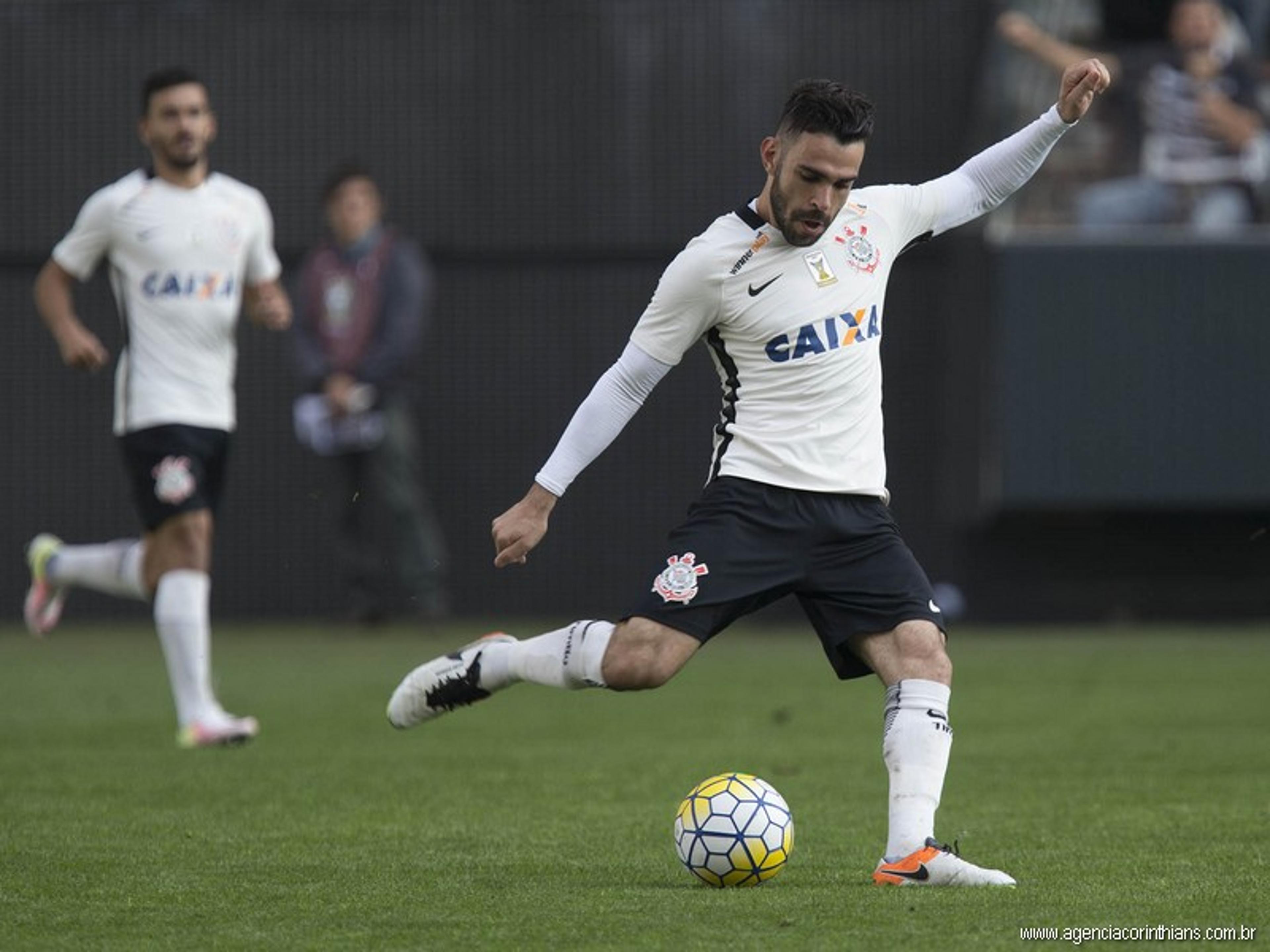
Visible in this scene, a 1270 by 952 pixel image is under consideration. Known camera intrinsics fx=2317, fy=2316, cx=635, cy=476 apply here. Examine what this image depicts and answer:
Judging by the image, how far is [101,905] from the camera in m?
5.26

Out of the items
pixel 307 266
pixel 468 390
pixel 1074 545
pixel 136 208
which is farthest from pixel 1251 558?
pixel 136 208

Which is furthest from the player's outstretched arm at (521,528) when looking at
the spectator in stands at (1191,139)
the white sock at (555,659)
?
the spectator in stands at (1191,139)

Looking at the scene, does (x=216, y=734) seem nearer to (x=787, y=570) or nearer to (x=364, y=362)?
(x=787, y=570)

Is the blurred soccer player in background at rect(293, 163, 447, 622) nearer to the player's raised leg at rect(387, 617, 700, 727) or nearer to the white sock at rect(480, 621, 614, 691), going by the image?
the player's raised leg at rect(387, 617, 700, 727)

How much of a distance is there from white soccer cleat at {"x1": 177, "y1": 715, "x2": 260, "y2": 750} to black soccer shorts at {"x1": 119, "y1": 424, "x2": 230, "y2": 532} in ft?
2.73

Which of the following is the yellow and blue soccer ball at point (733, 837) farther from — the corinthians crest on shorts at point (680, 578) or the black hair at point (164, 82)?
the black hair at point (164, 82)

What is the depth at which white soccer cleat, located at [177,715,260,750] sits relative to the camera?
889cm

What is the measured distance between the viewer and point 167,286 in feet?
30.3

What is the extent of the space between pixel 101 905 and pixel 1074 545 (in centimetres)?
1110

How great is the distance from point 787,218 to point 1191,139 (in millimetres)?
9781

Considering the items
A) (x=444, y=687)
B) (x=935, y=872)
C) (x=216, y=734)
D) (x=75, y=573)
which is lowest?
(x=216, y=734)

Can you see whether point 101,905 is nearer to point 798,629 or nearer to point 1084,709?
point 1084,709

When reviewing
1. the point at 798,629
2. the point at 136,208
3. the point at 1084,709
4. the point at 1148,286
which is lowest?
the point at 798,629

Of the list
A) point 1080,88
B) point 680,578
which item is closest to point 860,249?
point 1080,88
